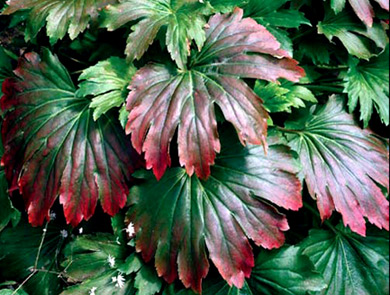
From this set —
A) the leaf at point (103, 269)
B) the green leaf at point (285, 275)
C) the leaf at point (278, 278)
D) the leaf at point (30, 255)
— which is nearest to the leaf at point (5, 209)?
the leaf at point (30, 255)

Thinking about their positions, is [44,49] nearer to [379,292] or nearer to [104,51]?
[104,51]

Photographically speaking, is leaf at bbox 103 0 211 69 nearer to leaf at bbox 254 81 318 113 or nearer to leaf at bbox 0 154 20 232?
leaf at bbox 254 81 318 113

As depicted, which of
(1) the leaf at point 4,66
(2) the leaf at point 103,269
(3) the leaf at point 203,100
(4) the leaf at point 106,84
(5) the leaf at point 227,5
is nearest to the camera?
(3) the leaf at point 203,100

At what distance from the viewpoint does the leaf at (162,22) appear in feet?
5.91

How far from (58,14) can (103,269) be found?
0.90 meters

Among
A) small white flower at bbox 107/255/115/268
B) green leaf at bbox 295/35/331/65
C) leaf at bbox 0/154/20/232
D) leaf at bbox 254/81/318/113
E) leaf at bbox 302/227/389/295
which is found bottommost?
leaf at bbox 302/227/389/295

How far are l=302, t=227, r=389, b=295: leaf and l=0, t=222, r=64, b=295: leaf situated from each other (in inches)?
37.7

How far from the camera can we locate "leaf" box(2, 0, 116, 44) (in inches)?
77.2

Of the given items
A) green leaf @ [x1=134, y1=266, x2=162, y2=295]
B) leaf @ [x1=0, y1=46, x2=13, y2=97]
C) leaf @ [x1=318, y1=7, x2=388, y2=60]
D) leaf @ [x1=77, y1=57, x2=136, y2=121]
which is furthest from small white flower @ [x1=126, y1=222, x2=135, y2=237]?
leaf @ [x1=318, y1=7, x2=388, y2=60]

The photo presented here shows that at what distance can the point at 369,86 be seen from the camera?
2.36m

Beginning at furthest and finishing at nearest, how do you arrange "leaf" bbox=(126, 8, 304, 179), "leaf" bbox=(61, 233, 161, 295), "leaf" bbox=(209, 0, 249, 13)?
"leaf" bbox=(209, 0, 249, 13), "leaf" bbox=(61, 233, 161, 295), "leaf" bbox=(126, 8, 304, 179)

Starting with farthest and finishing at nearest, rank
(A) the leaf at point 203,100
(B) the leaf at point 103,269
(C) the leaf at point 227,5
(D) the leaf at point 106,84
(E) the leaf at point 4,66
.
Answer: (E) the leaf at point 4,66, (C) the leaf at point 227,5, (B) the leaf at point 103,269, (D) the leaf at point 106,84, (A) the leaf at point 203,100

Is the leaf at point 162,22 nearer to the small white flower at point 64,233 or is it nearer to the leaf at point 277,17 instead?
the leaf at point 277,17

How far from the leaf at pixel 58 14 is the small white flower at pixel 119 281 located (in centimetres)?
82
